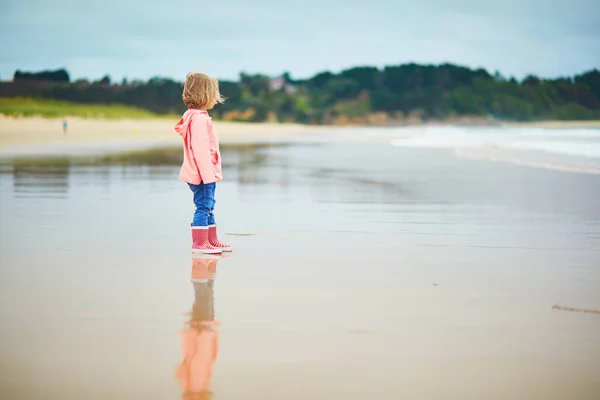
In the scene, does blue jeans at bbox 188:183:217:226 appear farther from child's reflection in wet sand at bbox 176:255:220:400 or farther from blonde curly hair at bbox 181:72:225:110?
child's reflection in wet sand at bbox 176:255:220:400

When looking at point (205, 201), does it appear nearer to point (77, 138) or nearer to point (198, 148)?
point (198, 148)

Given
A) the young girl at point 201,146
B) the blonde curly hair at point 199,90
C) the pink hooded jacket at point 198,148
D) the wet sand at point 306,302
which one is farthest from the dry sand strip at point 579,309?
the blonde curly hair at point 199,90

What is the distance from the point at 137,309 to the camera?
3717mm

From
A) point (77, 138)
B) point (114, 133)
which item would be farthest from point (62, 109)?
point (77, 138)

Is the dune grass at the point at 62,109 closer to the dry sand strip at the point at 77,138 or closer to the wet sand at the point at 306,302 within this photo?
the dry sand strip at the point at 77,138

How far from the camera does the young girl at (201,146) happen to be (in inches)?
221

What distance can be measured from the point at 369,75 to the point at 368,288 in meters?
116

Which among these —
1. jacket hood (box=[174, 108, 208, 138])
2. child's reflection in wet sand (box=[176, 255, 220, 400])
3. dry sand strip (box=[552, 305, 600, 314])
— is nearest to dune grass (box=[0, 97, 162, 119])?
jacket hood (box=[174, 108, 208, 138])

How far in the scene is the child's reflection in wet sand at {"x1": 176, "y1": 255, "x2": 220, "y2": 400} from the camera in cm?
264

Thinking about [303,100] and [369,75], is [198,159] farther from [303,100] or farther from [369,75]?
[369,75]

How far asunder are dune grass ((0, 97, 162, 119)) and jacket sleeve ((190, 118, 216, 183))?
179ft

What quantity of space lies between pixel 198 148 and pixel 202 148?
0.10ft

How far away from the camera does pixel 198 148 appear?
564 cm

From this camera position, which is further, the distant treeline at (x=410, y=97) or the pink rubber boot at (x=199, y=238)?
the distant treeline at (x=410, y=97)
